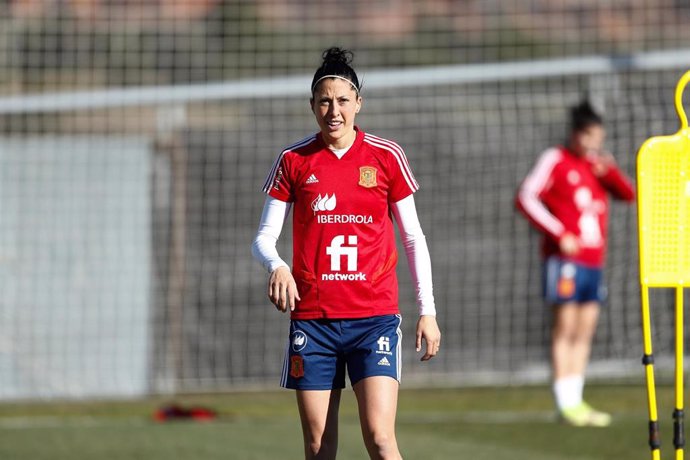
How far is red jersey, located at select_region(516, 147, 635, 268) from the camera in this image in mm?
9203

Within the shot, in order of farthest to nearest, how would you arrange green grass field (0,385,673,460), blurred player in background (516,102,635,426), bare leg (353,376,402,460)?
blurred player in background (516,102,635,426)
green grass field (0,385,673,460)
bare leg (353,376,402,460)

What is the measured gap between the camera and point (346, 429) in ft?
29.2

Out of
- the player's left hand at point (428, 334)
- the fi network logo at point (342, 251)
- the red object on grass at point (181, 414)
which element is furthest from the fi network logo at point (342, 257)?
the red object on grass at point (181, 414)

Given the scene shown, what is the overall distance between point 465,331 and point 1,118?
5.86 meters

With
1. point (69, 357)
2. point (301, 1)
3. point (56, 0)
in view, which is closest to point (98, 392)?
point (69, 357)

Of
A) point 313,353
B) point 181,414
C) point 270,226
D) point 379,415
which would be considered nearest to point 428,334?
point 379,415

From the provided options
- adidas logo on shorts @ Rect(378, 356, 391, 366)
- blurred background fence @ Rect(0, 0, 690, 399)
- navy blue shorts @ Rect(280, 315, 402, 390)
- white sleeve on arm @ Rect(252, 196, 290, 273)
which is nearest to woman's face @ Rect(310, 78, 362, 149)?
white sleeve on arm @ Rect(252, 196, 290, 273)

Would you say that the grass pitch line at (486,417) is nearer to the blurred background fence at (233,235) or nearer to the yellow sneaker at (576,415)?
the yellow sneaker at (576,415)

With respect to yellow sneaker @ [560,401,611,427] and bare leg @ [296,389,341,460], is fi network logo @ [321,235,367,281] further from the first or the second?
yellow sneaker @ [560,401,611,427]

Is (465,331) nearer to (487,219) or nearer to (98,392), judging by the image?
(487,219)

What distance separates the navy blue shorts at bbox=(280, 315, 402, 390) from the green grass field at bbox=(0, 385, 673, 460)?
2532mm

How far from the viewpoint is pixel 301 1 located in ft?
85.9

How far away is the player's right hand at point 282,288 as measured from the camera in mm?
4879

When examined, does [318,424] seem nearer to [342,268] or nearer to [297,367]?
[297,367]
